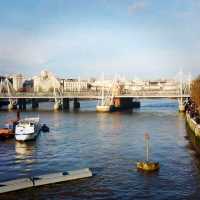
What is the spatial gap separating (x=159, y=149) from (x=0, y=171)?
1695 cm

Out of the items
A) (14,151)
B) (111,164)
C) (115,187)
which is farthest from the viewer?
(14,151)

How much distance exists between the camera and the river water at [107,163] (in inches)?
1063

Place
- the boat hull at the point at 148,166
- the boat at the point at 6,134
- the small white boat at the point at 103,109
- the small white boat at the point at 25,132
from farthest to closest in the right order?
the small white boat at the point at 103,109 → the boat at the point at 6,134 → the small white boat at the point at 25,132 → the boat hull at the point at 148,166

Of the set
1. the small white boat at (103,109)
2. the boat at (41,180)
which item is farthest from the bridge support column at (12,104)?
the boat at (41,180)

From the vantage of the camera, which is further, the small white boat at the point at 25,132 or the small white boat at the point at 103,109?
the small white boat at the point at 103,109

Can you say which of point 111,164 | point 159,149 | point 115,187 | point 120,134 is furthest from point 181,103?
point 115,187

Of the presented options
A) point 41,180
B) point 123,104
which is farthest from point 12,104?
point 41,180

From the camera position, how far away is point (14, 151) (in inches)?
1706

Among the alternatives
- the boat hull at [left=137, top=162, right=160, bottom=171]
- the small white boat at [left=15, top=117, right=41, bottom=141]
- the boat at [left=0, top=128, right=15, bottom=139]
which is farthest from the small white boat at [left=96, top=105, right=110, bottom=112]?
the boat hull at [left=137, top=162, right=160, bottom=171]

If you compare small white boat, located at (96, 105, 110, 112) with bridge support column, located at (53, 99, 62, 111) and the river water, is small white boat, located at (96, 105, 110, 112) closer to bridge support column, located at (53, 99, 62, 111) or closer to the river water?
bridge support column, located at (53, 99, 62, 111)

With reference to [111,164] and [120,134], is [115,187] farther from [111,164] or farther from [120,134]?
[120,134]

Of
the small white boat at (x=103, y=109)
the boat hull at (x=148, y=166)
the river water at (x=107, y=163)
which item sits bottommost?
the river water at (x=107, y=163)

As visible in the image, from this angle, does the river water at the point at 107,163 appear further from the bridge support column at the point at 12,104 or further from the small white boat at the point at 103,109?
the bridge support column at the point at 12,104

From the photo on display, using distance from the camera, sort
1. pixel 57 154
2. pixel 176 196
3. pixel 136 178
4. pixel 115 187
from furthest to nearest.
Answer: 1. pixel 57 154
2. pixel 136 178
3. pixel 115 187
4. pixel 176 196
